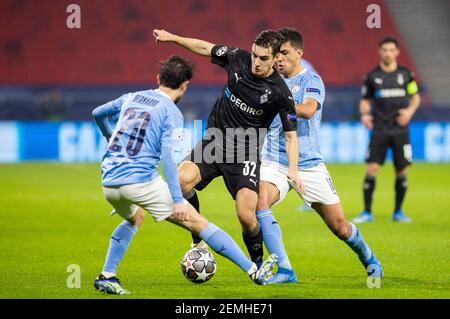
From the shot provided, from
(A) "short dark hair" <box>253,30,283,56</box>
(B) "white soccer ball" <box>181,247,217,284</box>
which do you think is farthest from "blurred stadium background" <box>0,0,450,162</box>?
(B) "white soccer ball" <box>181,247,217,284</box>

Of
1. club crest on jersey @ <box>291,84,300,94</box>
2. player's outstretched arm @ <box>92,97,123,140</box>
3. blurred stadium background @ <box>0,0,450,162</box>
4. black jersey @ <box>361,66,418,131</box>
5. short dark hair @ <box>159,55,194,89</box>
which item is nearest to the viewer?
short dark hair @ <box>159,55,194,89</box>

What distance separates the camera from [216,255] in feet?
29.4

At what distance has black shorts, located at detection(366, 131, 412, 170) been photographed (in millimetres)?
12352

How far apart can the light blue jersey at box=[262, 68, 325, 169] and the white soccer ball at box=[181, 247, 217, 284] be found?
1173mm

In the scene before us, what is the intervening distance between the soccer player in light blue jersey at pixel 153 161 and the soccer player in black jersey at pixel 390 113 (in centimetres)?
622

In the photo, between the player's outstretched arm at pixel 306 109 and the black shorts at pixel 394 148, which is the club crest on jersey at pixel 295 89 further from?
the black shorts at pixel 394 148

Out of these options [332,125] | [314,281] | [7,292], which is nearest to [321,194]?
[314,281]

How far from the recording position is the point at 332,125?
2250cm

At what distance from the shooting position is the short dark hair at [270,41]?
22.7 feet

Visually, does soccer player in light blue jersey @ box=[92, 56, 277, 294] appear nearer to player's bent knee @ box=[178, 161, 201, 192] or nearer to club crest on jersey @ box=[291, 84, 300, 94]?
player's bent knee @ box=[178, 161, 201, 192]

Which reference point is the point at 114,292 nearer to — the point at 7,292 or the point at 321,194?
the point at 7,292

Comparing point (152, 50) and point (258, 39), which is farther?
point (152, 50)

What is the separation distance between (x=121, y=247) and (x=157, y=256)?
218cm

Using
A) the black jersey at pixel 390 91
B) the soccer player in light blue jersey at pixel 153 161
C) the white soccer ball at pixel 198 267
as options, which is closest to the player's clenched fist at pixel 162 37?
the soccer player in light blue jersey at pixel 153 161
